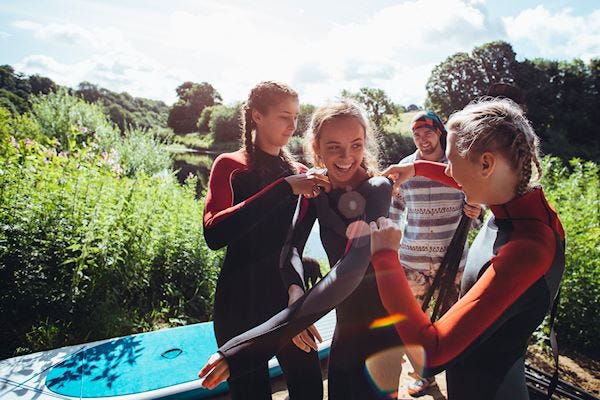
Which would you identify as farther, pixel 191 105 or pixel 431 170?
pixel 191 105

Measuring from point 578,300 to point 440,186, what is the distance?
2.37m

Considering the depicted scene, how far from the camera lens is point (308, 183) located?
1828 millimetres

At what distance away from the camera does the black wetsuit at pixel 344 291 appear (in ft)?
4.43

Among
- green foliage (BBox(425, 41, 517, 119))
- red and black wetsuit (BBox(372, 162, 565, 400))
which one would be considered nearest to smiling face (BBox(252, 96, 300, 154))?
red and black wetsuit (BBox(372, 162, 565, 400))

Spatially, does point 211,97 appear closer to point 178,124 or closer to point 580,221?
point 178,124

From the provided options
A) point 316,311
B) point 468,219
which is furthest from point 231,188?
point 468,219

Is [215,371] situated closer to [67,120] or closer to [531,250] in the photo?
[531,250]

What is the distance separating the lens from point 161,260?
16.7ft

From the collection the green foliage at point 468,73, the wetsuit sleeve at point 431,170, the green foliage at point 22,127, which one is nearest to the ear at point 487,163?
the wetsuit sleeve at point 431,170

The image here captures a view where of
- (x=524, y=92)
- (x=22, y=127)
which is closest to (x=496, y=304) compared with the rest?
(x=22, y=127)

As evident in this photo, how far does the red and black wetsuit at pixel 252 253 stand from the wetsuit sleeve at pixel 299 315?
1.76 ft

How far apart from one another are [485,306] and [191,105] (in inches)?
2982

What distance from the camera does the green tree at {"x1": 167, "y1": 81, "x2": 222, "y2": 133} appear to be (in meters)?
Result: 68.9

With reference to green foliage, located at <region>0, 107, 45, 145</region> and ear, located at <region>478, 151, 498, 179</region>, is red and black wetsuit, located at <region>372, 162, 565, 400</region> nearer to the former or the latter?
ear, located at <region>478, 151, 498, 179</region>
